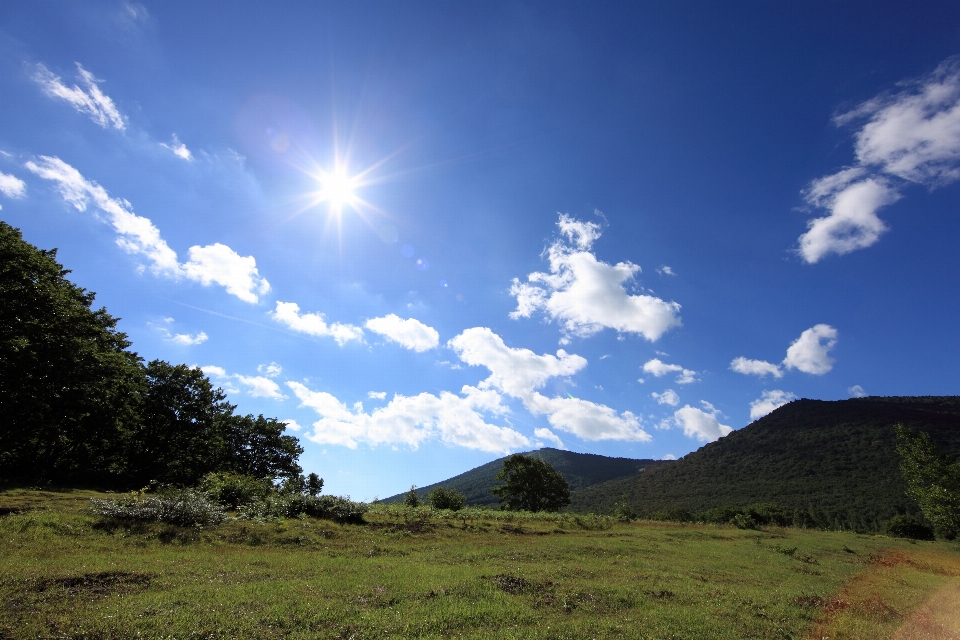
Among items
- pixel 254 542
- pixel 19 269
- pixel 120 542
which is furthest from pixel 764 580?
pixel 19 269

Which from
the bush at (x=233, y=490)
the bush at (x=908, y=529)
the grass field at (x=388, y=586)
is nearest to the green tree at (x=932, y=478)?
the bush at (x=908, y=529)

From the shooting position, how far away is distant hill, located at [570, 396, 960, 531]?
116 metres

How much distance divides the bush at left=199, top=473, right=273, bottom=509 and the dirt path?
2899 centimetres

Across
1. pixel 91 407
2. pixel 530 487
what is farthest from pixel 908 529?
pixel 91 407

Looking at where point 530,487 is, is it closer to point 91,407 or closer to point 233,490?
point 233,490

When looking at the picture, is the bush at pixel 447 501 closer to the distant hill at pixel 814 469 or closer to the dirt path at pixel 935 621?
the dirt path at pixel 935 621

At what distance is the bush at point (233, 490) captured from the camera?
24547 mm

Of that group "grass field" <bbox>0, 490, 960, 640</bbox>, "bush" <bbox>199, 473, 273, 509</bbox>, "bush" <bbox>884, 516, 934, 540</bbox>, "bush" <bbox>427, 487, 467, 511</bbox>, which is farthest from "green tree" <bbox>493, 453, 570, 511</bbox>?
"bush" <bbox>199, 473, 273, 509</bbox>

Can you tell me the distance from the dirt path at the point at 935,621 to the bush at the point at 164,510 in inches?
994

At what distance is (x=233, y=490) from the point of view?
25.7 meters

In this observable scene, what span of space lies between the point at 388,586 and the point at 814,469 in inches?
7239

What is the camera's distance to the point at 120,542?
1481cm

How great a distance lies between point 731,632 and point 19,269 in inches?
1576

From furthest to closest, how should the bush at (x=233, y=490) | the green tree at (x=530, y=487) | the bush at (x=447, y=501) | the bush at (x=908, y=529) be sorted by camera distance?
the green tree at (x=530, y=487), the bush at (x=908, y=529), the bush at (x=447, y=501), the bush at (x=233, y=490)
